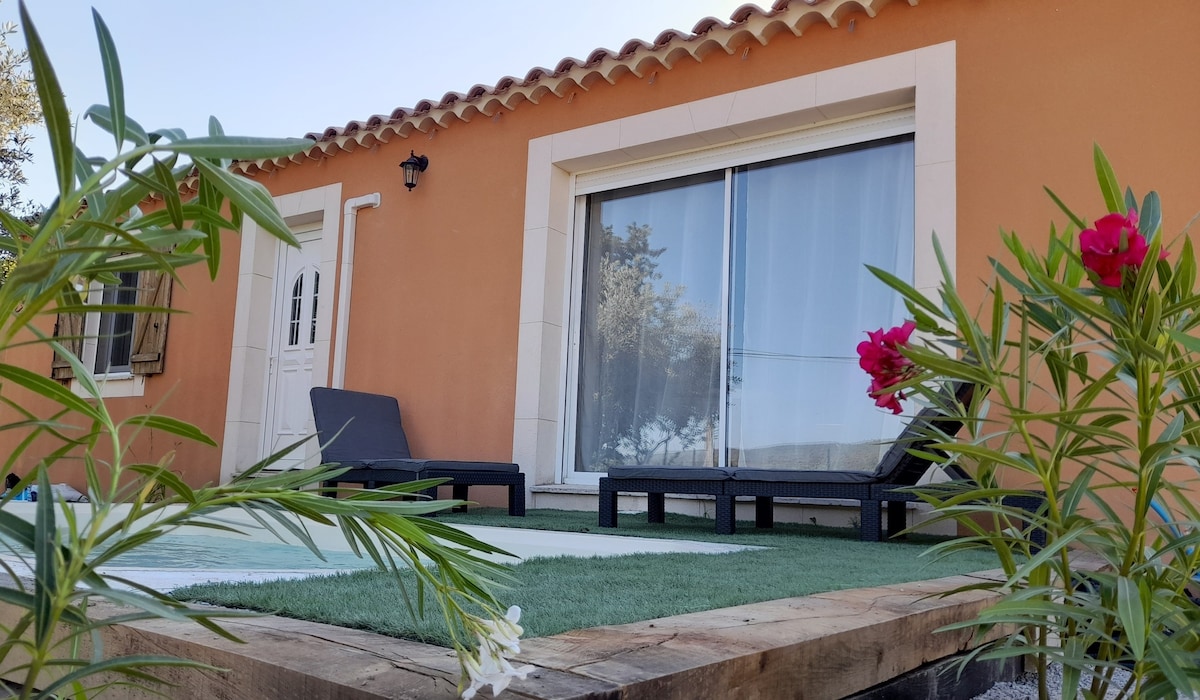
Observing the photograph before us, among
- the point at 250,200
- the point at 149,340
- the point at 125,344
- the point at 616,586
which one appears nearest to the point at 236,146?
the point at 250,200

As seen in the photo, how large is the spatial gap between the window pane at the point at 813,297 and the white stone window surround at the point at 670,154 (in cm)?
29

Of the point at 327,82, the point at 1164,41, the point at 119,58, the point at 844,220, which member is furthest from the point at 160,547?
the point at 327,82

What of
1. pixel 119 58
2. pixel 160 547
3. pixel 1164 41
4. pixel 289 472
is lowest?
pixel 160 547

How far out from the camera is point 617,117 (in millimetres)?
5875

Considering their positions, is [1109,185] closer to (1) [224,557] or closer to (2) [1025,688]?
(2) [1025,688]

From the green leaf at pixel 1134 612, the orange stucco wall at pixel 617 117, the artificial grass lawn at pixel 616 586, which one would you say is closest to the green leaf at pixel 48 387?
the artificial grass lawn at pixel 616 586

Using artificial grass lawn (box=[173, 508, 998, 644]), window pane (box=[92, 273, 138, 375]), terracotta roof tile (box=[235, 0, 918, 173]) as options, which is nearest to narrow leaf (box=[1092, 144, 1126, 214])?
artificial grass lawn (box=[173, 508, 998, 644])

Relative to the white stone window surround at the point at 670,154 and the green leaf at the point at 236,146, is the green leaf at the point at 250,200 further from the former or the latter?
the white stone window surround at the point at 670,154

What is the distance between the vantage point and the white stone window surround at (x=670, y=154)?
469 centimetres

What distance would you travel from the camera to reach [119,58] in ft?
1.91

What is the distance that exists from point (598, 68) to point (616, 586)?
4394 millimetres

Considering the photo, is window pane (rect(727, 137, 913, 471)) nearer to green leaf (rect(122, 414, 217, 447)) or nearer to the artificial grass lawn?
the artificial grass lawn

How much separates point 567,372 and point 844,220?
6.77 ft

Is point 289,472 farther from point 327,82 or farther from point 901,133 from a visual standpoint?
point 327,82
